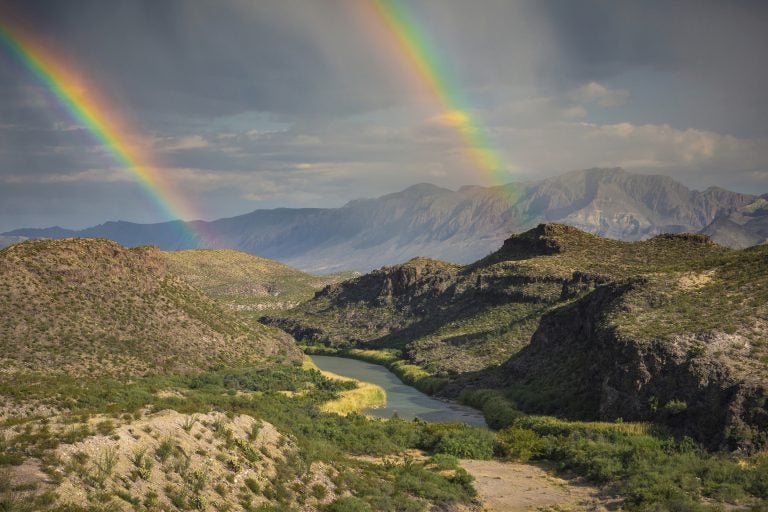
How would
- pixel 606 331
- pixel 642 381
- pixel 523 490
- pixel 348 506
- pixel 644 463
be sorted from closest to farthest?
pixel 348 506
pixel 523 490
pixel 644 463
pixel 642 381
pixel 606 331

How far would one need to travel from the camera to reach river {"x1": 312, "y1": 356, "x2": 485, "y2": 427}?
3086 inches

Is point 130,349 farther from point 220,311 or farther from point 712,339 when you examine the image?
point 712,339

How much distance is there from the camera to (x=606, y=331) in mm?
69625

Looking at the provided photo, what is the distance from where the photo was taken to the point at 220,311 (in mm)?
111062

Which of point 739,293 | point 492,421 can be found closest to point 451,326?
point 492,421

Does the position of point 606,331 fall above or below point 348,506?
above

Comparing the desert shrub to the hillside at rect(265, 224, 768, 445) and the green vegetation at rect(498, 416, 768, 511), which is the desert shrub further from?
the green vegetation at rect(498, 416, 768, 511)

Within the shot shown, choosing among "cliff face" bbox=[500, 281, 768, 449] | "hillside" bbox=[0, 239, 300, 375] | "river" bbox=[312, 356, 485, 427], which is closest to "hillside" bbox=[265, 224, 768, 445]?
"cliff face" bbox=[500, 281, 768, 449]

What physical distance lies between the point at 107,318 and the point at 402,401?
39.2 m

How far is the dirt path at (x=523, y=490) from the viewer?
135 feet

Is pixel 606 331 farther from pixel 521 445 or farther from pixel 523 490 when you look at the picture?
pixel 523 490

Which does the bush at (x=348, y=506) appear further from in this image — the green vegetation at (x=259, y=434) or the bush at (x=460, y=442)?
the bush at (x=460, y=442)

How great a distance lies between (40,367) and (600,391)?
56.1 meters

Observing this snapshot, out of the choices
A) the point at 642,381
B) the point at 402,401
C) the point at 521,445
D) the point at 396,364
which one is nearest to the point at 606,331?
the point at 642,381
